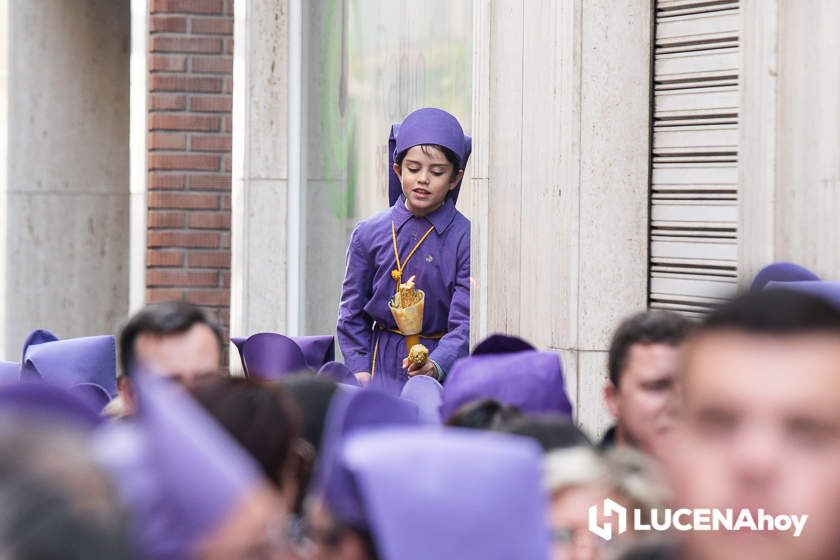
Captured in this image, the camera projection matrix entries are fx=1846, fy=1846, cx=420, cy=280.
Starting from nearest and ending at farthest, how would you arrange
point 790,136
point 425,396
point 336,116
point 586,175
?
1. point 425,396
2. point 790,136
3. point 586,175
4. point 336,116

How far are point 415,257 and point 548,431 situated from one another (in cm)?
379

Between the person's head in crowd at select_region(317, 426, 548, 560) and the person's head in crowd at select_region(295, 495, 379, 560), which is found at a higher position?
the person's head in crowd at select_region(317, 426, 548, 560)

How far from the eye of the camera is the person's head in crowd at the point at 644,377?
3.89m

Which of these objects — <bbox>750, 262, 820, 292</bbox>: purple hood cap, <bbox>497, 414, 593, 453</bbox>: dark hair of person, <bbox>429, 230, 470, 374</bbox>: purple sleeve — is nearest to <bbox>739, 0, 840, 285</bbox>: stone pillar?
<bbox>750, 262, 820, 292</bbox>: purple hood cap

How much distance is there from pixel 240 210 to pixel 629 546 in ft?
24.3

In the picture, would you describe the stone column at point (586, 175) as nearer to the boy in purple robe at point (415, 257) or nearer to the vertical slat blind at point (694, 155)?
the vertical slat blind at point (694, 155)

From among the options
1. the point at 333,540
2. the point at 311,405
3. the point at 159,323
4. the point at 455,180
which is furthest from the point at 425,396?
the point at 455,180

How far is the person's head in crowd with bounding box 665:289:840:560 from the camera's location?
2016 millimetres

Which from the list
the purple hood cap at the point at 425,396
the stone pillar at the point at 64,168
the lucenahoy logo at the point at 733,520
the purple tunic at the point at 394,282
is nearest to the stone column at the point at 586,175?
the purple tunic at the point at 394,282

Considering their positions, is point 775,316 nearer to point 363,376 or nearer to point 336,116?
point 363,376

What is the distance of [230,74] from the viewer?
10719mm

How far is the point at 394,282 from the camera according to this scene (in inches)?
277

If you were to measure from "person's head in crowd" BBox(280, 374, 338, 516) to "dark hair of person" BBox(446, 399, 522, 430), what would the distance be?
240 mm

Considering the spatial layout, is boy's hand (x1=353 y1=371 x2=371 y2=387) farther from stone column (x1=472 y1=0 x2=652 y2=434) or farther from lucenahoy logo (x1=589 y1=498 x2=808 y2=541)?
lucenahoy logo (x1=589 y1=498 x2=808 y2=541)
